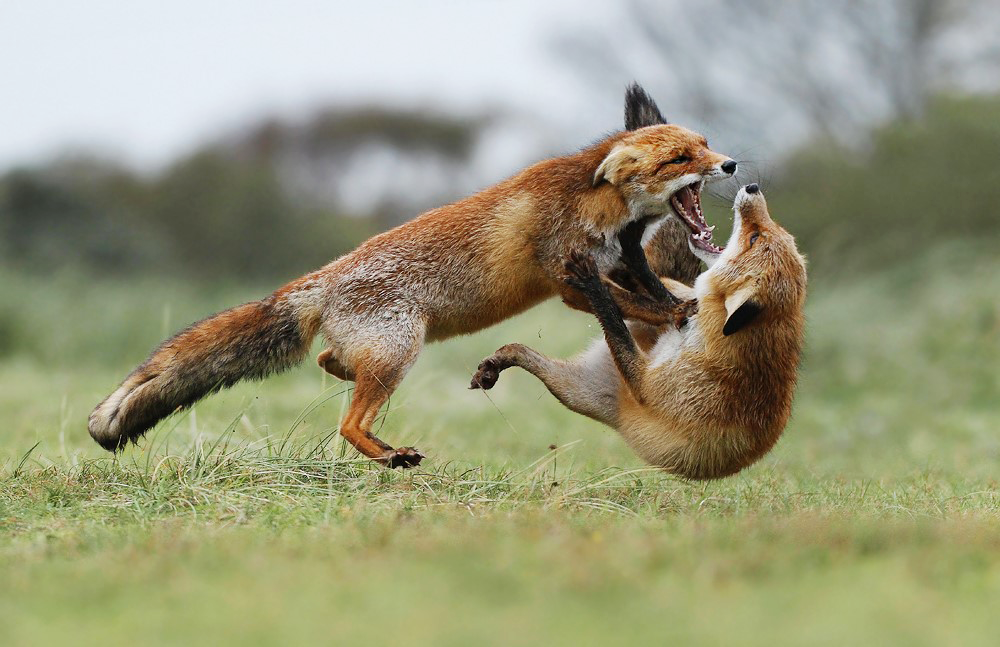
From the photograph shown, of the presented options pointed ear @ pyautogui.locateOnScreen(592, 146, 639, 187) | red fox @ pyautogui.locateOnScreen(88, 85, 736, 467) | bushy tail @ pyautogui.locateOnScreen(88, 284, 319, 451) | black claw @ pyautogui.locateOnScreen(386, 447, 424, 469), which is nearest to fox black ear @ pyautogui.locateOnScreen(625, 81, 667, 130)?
red fox @ pyautogui.locateOnScreen(88, 85, 736, 467)

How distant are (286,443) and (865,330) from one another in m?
11.3

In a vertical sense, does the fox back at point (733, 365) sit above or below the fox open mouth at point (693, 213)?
below

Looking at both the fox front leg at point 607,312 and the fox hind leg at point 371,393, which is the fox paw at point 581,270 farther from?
the fox hind leg at point 371,393

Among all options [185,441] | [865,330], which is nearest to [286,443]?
[185,441]

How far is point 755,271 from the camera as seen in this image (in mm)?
6543

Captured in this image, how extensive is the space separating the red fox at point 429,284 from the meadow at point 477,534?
404 mm

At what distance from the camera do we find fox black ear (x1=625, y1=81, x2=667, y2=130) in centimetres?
765

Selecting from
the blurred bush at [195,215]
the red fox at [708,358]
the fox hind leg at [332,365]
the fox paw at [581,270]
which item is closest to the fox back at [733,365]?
the red fox at [708,358]

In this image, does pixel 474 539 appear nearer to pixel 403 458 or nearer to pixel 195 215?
pixel 403 458

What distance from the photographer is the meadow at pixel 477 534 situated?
3.60 meters

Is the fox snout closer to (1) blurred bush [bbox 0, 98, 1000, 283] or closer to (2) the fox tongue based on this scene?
(2) the fox tongue

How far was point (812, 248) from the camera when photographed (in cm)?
2059

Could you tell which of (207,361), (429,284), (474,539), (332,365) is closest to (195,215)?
(332,365)

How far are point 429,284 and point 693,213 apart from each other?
165 centimetres
